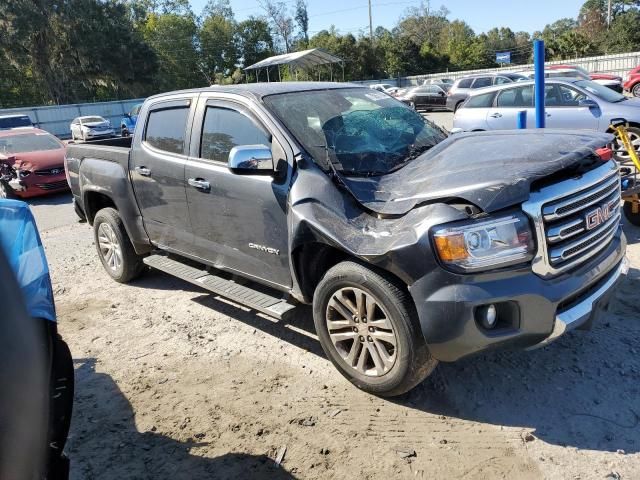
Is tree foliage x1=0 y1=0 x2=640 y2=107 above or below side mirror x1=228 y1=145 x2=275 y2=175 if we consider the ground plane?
above

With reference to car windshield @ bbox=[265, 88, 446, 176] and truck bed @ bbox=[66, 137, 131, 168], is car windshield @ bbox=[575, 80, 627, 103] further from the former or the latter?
A: truck bed @ bbox=[66, 137, 131, 168]

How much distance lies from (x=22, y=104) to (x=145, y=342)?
48.1 metres

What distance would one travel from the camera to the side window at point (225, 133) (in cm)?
390

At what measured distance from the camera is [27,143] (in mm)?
12961

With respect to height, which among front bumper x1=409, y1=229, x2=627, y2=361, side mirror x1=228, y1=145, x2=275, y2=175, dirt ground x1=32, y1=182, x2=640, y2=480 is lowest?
dirt ground x1=32, y1=182, x2=640, y2=480

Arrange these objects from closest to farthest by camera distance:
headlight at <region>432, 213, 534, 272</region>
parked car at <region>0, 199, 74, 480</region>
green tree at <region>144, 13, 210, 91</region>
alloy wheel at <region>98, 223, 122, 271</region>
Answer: parked car at <region>0, 199, 74, 480</region> → headlight at <region>432, 213, 534, 272</region> → alloy wheel at <region>98, 223, 122, 271</region> → green tree at <region>144, 13, 210, 91</region>

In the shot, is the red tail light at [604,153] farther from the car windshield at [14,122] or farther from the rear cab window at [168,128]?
the car windshield at [14,122]

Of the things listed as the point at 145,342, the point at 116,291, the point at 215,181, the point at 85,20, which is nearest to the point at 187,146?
the point at 215,181

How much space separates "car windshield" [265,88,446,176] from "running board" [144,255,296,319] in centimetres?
108

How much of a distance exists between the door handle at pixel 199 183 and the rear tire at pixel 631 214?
16.3ft

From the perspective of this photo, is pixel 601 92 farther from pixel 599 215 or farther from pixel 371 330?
pixel 371 330

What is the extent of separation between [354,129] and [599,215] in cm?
174

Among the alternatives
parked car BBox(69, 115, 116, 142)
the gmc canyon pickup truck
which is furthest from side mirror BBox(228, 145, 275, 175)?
parked car BBox(69, 115, 116, 142)

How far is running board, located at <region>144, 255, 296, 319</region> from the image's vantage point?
3772mm
